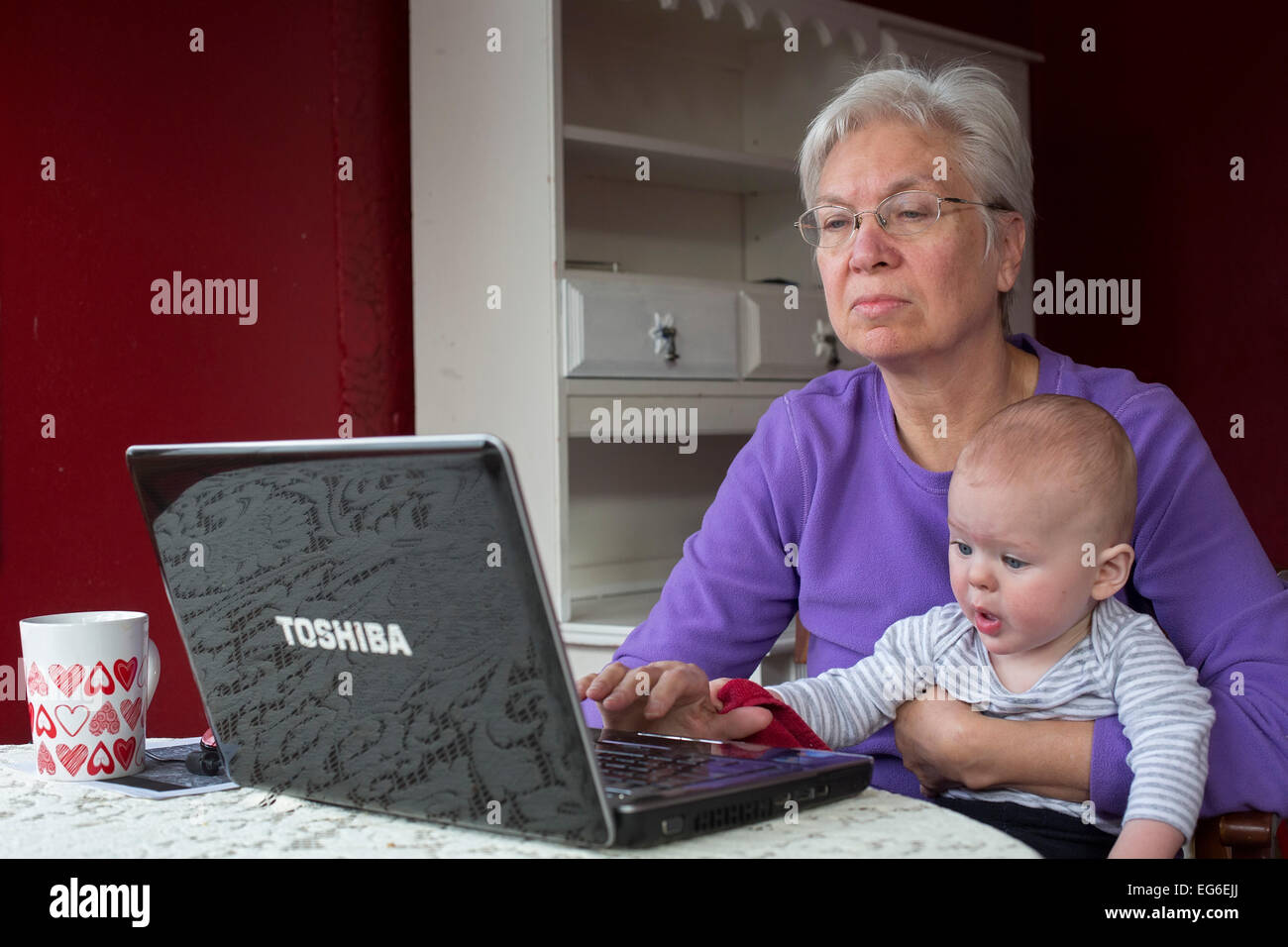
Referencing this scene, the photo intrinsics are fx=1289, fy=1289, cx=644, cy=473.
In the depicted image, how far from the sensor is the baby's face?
1.07m

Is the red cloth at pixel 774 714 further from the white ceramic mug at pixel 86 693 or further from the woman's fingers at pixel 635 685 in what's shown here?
the white ceramic mug at pixel 86 693

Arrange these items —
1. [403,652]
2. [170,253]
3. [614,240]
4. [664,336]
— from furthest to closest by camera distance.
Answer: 1. [614,240]
2. [664,336]
3. [170,253]
4. [403,652]

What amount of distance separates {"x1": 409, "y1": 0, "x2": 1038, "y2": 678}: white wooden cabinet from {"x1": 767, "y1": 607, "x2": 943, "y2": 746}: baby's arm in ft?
3.07

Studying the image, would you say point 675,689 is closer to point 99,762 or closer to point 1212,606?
point 99,762

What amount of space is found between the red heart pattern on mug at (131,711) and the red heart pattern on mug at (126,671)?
13 mm

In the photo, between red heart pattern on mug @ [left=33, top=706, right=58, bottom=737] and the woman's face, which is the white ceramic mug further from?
the woman's face

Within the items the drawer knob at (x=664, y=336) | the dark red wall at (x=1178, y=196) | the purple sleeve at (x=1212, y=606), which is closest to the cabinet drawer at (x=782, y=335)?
the drawer knob at (x=664, y=336)

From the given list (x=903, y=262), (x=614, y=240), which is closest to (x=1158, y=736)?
(x=903, y=262)

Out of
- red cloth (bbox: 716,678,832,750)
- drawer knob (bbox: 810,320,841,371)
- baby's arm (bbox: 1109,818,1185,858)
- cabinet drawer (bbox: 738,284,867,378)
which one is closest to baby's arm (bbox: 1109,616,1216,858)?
baby's arm (bbox: 1109,818,1185,858)

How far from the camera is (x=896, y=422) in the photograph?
1.42 m

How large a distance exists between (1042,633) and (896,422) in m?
0.39

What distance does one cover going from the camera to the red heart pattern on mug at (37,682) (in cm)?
92

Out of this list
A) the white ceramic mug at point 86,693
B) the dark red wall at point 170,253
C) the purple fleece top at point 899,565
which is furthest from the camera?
the dark red wall at point 170,253
